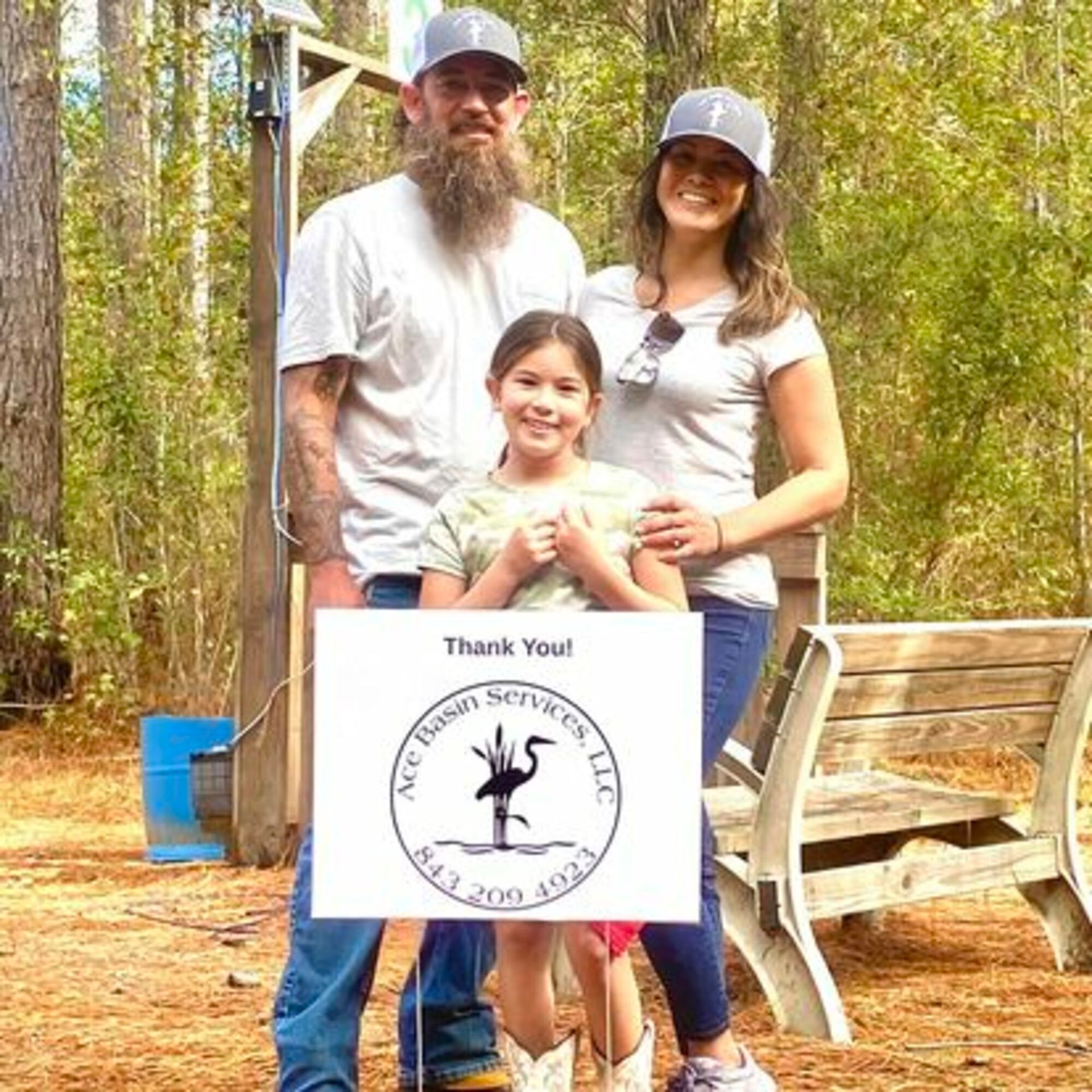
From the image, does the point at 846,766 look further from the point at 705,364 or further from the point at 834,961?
the point at 705,364

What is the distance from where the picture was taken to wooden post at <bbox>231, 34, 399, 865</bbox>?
7.95 metres

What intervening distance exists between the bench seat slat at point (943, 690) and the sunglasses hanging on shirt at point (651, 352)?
5.04 feet

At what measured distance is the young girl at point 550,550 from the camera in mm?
3756

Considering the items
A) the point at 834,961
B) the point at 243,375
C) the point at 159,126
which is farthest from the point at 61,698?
the point at 834,961

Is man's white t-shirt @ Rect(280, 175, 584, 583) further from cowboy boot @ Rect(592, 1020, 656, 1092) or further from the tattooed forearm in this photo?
cowboy boot @ Rect(592, 1020, 656, 1092)

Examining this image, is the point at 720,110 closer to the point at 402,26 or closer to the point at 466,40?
the point at 466,40

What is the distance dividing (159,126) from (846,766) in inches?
360

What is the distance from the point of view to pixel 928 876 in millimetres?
5738

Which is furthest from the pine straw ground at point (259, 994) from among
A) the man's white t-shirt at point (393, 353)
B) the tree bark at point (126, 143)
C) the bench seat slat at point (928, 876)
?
the tree bark at point (126, 143)

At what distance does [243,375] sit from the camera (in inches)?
487

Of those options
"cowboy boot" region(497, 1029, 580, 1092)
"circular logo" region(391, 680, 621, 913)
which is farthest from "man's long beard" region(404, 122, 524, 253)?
"cowboy boot" region(497, 1029, 580, 1092)

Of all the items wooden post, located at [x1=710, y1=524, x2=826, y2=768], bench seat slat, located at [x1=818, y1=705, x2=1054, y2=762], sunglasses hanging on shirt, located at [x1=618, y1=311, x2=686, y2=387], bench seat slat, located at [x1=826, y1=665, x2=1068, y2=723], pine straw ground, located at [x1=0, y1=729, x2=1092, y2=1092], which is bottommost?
pine straw ground, located at [x1=0, y1=729, x2=1092, y2=1092]

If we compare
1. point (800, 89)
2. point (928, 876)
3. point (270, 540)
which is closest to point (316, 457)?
point (928, 876)

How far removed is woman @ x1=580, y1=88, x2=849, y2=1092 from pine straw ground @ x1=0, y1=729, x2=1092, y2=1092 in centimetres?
74
